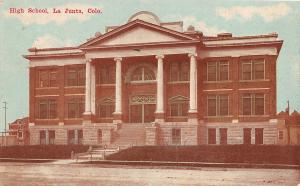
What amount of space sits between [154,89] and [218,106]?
3.71 metres

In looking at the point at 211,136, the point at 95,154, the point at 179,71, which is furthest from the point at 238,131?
the point at 95,154

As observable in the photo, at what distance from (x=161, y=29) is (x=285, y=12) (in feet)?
30.6

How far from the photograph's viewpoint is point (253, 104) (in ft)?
101

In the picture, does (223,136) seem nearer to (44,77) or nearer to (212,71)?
(212,71)

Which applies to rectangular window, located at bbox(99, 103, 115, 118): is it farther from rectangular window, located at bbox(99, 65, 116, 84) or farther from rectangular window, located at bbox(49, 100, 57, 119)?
rectangular window, located at bbox(49, 100, 57, 119)

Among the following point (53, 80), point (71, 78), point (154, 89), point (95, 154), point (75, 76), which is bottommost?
point (95, 154)

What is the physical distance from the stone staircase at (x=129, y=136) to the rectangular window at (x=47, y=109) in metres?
4.40

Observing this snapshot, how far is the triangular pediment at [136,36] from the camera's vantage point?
2974 cm

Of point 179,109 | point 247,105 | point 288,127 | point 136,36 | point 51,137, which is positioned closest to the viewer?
point 288,127

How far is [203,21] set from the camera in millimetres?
23109

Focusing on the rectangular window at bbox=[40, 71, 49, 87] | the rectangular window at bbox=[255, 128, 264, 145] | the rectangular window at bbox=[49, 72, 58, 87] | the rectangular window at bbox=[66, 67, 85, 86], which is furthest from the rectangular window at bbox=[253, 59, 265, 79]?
the rectangular window at bbox=[40, 71, 49, 87]

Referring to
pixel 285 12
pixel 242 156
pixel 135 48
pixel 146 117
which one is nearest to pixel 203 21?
pixel 285 12

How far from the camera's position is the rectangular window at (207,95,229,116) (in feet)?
102

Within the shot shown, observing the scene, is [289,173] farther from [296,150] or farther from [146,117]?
[146,117]
